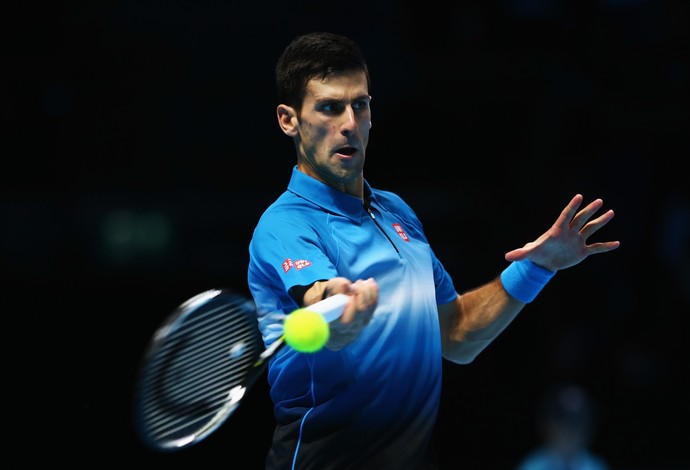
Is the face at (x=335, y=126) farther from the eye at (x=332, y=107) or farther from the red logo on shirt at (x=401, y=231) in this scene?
the red logo on shirt at (x=401, y=231)

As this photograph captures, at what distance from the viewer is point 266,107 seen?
22.8ft

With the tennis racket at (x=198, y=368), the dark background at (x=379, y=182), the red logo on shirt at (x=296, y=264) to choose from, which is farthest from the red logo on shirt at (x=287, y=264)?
the dark background at (x=379, y=182)

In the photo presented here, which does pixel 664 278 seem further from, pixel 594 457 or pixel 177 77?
pixel 177 77

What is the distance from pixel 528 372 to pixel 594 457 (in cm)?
70

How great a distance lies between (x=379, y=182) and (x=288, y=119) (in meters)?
3.35

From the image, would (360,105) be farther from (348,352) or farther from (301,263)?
(348,352)

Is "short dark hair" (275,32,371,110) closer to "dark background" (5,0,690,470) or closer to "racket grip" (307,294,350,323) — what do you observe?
"racket grip" (307,294,350,323)

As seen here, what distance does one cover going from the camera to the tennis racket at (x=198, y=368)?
3.07 meters

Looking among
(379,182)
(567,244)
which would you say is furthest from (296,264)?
(379,182)

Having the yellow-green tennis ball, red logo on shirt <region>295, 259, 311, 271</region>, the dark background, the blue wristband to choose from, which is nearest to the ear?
red logo on shirt <region>295, 259, 311, 271</region>

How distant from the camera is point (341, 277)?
10.1 ft

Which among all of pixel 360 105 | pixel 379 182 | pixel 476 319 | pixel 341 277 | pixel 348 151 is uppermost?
pixel 360 105

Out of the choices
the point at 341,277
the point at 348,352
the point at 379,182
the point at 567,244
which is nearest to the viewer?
the point at 341,277

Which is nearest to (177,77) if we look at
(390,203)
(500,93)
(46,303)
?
(46,303)
